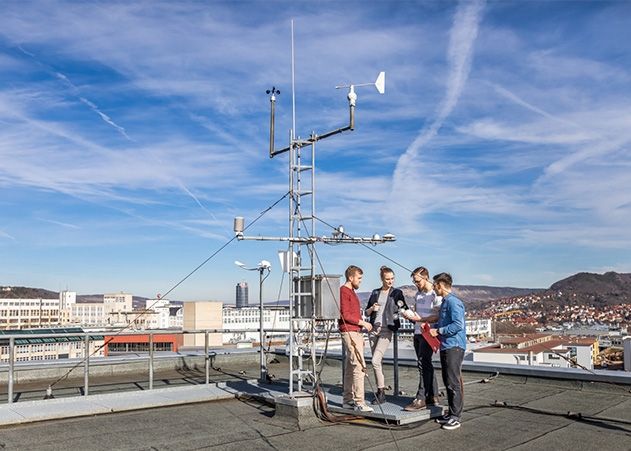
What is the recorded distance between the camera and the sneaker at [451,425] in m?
6.64

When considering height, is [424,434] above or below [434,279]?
below

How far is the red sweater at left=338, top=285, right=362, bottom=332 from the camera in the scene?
24.0 ft

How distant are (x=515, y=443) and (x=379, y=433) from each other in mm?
1358

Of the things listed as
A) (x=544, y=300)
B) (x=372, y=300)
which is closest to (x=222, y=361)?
(x=372, y=300)

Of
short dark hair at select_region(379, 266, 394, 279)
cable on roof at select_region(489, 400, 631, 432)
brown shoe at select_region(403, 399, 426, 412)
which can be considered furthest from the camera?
short dark hair at select_region(379, 266, 394, 279)

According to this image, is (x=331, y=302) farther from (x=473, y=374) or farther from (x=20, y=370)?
(x=20, y=370)

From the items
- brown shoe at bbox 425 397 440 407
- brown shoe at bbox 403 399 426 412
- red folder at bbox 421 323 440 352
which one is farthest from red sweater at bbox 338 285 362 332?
brown shoe at bbox 425 397 440 407

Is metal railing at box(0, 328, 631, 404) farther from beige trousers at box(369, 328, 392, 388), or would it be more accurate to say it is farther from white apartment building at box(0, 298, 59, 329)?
white apartment building at box(0, 298, 59, 329)

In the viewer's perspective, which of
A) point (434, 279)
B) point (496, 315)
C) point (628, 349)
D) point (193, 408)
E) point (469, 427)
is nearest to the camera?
point (469, 427)

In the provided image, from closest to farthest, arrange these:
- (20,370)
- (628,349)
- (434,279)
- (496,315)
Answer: (434,279)
(20,370)
(628,349)
(496,315)

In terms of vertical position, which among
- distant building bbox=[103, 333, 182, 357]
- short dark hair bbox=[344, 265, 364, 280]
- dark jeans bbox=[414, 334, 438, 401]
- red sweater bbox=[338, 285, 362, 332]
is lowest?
distant building bbox=[103, 333, 182, 357]

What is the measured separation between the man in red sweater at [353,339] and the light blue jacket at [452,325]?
3.09ft

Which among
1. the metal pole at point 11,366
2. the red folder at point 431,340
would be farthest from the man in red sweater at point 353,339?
the metal pole at point 11,366

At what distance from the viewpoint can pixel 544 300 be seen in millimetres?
199250
